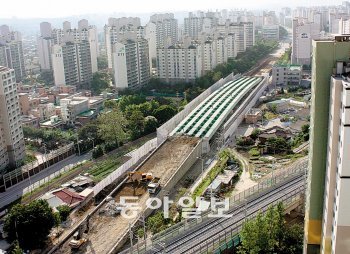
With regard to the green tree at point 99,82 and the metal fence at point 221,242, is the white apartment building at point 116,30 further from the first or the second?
the metal fence at point 221,242

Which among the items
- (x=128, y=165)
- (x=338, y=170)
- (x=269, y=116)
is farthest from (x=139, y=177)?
(x=269, y=116)

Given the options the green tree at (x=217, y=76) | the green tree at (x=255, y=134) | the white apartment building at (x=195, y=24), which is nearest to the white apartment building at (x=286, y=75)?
the green tree at (x=217, y=76)

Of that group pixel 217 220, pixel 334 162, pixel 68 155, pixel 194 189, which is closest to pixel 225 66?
pixel 68 155

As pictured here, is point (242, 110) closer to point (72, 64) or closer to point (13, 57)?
point (72, 64)

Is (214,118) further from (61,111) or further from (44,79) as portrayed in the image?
(44,79)

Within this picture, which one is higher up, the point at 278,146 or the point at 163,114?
the point at 163,114

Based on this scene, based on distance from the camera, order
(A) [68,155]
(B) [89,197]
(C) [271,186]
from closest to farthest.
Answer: (C) [271,186] < (B) [89,197] < (A) [68,155]

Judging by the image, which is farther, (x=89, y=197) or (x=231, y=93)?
(x=231, y=93)
